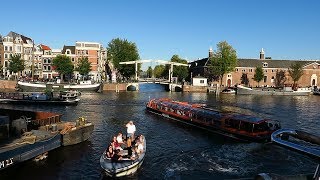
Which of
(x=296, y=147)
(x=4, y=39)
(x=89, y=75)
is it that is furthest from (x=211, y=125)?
(x=4, y=39)

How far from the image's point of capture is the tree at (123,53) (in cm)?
12156

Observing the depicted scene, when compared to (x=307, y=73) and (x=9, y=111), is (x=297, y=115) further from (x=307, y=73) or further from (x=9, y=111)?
(x=307, y=73)

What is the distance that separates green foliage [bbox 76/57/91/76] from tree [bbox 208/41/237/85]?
140ft

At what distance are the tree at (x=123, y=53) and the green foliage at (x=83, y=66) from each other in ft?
42.3

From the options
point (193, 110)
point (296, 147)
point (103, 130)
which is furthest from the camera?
point (193, 110)

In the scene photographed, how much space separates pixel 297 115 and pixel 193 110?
2082 cm

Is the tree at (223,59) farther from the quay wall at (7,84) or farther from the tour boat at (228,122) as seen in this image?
the tour boat at (228,122)

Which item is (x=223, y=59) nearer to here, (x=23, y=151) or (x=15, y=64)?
(x=15, y=64)

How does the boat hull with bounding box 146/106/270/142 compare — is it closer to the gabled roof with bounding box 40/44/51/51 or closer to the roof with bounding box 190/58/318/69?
the roof with bounding box 190/58/318/69

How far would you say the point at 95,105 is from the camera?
206ft

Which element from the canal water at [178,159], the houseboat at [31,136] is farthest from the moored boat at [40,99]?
the houseboat at [31,136]

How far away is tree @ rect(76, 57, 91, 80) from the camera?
109125mm

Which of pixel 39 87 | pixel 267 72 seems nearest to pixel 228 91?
pixel 267 72

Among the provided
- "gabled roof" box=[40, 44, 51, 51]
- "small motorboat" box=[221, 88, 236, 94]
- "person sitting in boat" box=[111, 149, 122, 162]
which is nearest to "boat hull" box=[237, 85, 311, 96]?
"small motorboat" box=[221, 88, 236, 94]
